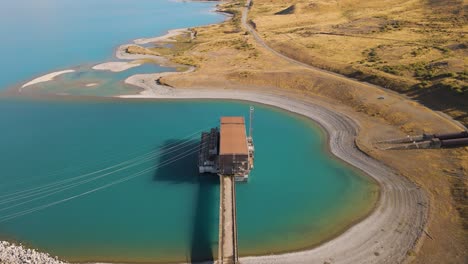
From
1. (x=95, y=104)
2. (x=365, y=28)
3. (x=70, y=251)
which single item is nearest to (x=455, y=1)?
(x=365, y=28)

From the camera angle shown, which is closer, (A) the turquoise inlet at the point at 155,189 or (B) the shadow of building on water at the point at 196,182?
(B) the shadow of building on water at the point at 196,182

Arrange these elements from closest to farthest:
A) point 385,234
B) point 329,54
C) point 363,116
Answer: point 385,234, point 363,116, point 329,54

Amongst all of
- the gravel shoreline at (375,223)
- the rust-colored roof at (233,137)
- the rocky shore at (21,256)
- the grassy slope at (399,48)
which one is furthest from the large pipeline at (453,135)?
the rocky shore at (21,256)

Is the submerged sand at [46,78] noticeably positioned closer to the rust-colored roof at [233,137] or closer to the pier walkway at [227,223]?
the rust-colored roof at [233,137]

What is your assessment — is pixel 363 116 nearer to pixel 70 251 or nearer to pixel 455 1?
pixel 70 251

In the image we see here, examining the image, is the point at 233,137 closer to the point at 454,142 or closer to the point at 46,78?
the point at 454,142
